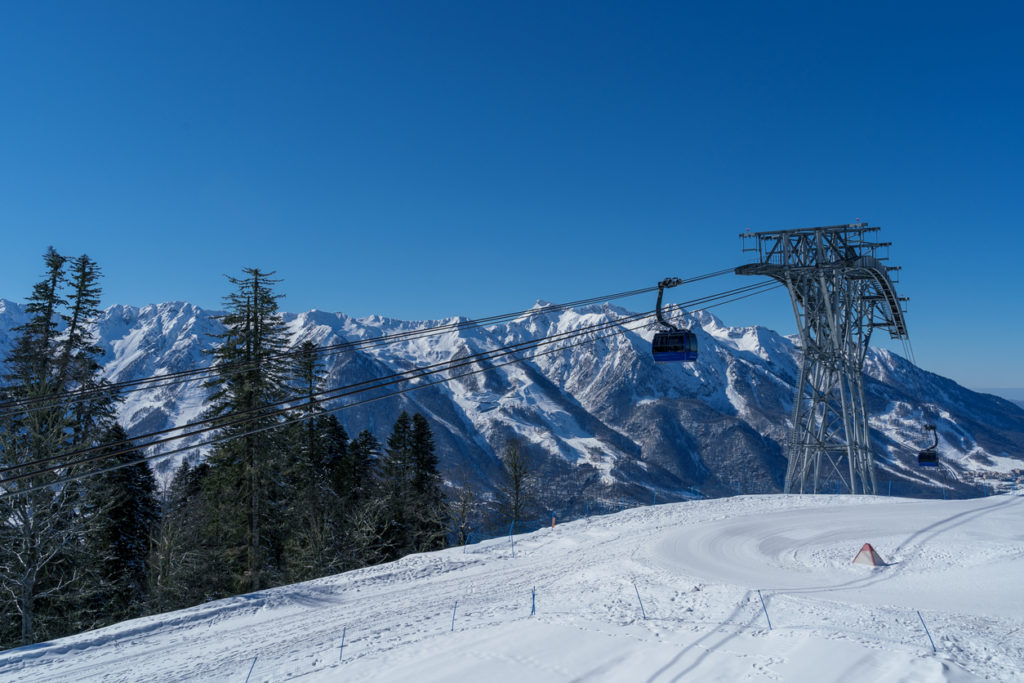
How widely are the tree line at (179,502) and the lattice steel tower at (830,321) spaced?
1809cm

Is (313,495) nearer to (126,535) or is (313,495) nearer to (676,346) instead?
(126,535)

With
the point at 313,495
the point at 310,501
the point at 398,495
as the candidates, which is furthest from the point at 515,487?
the point at 310,501

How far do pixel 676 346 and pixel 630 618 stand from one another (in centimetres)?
963

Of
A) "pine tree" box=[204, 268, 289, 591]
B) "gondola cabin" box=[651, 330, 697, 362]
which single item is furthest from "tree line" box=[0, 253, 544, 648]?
"gondola cabin" box=[651, 330, 697, 362]

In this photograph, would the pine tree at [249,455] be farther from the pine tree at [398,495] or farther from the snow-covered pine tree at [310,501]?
the pine tree at [398,495]

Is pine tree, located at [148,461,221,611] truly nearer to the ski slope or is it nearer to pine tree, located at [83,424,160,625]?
pine tree, located at [83,424,160,625]

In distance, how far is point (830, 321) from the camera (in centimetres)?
3000

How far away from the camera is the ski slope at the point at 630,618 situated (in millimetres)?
12281

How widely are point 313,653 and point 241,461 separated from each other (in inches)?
575

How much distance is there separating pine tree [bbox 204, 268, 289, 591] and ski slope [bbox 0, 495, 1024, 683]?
25.0ft

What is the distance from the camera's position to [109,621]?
2336 cm

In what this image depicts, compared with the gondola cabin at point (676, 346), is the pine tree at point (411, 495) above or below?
below

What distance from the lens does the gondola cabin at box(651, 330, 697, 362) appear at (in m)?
21.1

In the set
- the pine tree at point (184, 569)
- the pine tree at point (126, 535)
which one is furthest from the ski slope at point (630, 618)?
the pine tree at point (126, 535)
